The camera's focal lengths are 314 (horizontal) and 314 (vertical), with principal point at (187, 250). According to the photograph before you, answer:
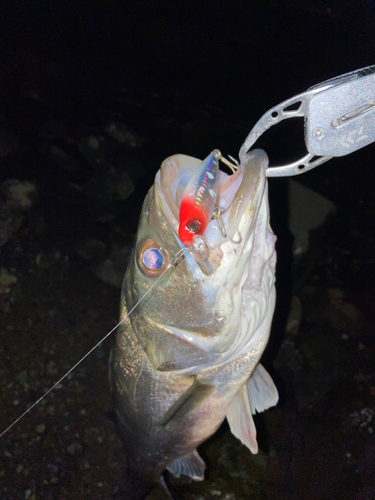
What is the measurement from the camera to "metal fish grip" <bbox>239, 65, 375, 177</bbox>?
873 mm

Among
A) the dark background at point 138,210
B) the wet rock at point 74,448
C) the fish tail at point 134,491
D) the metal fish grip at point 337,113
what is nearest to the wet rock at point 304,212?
the dark background at point 138,210

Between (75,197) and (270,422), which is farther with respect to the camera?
(75,197)

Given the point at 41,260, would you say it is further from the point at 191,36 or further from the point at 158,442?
the point at 191,36

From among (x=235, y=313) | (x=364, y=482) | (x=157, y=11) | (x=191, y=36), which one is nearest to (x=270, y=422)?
Answer: (x=364, y=482)

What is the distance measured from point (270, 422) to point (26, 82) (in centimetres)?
379

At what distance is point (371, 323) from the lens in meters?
2.50

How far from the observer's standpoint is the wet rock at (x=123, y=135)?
308 cm

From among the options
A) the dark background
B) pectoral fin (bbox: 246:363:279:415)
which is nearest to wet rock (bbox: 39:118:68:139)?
the dark background

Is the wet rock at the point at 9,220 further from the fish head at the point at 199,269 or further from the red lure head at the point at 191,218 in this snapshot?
the red lure head at the point at 191,218

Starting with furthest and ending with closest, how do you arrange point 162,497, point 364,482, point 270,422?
point 270,422 < point 162,497 < point 364,482

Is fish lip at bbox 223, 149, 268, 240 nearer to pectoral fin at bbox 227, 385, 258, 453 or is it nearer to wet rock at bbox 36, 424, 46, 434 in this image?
pectoral fin at bbox 227, 385, 258, 453

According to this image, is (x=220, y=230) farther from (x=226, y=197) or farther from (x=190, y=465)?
(x=190, y=465)

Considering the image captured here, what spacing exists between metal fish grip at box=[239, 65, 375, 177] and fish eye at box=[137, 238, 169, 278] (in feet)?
1.82

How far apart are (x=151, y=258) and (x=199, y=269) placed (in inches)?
7.9
